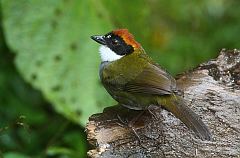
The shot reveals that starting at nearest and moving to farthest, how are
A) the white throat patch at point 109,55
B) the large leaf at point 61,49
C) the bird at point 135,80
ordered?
the bird at point 135,80
the white throat patch at point 109,55
the large leaf at point 61,49

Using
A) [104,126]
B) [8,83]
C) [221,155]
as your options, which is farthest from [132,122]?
[8,83]

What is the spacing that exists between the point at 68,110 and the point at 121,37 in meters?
0.91

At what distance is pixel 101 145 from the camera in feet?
11.6

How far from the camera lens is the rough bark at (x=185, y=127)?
3.54 metres

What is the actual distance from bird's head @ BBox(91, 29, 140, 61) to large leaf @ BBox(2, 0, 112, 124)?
0.64 metres

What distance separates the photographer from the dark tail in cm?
355

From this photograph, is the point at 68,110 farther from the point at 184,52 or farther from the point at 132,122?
the point at 184,52

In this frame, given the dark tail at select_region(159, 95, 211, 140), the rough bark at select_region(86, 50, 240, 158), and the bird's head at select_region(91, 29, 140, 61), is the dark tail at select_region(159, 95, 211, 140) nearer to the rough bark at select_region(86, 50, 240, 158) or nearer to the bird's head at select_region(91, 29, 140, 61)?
the rough bark at select_region(86, 50, 240, 158)

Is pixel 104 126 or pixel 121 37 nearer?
pixel 104 126

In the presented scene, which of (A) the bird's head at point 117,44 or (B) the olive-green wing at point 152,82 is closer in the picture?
(B) the olive-green wing at point 152,82

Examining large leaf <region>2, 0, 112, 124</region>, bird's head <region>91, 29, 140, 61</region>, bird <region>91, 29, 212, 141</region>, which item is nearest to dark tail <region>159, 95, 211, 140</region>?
bird <region>91, 29, 212, 141</region>

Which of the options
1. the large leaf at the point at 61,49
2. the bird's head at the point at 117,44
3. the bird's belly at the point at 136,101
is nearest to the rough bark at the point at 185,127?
the bird's belly at the point at 136,101

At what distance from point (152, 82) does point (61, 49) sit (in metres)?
1.29

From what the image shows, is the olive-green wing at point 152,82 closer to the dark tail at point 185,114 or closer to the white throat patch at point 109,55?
the dark tail at point 185,114
